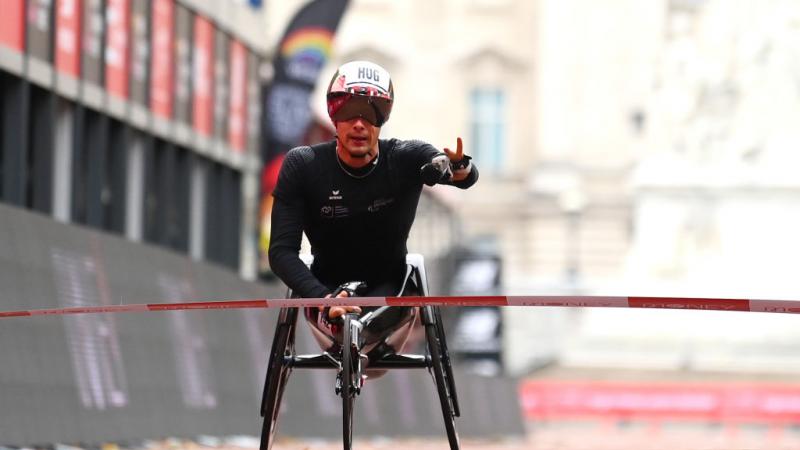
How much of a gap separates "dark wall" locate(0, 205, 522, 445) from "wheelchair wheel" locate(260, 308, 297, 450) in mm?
3914

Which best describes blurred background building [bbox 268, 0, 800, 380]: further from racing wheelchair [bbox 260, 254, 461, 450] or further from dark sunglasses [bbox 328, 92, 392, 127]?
dark sunglasses [bbox 328, 92, 392, 127]

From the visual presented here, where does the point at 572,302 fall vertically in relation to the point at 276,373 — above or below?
above

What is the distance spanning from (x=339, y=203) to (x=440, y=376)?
0.81 m

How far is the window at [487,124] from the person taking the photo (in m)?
96.9

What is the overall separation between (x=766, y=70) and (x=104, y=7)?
42.9m

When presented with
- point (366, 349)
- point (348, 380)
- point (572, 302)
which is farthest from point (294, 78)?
point (348, 380)

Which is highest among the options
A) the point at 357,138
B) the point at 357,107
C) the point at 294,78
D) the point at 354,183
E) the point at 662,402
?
the point at 294,78

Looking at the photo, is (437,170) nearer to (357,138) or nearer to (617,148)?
(357,138)

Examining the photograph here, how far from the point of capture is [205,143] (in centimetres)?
3675

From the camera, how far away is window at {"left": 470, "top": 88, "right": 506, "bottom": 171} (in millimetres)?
96938

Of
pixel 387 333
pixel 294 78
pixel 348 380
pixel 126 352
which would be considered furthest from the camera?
pixel 294 78

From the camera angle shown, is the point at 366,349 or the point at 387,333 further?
the point at 387,333

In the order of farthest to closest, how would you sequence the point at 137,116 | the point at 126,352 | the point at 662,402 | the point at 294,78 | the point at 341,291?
the point at 662,402
the point at 294,78
the point at 137,116
the point at 126,352
the point at 341,291

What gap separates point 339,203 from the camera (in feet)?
29.9
